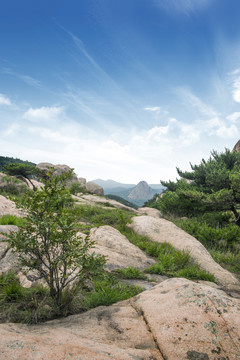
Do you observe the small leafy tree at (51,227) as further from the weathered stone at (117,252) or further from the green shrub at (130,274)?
the weathered stone at (117,252)

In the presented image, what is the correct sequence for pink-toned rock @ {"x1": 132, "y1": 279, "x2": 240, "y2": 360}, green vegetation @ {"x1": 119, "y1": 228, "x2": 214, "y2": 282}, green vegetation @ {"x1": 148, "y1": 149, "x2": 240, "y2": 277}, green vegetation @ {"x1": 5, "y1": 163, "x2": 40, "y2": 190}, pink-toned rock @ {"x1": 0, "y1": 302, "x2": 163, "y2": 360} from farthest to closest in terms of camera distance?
green vegetation @ {"x1": 5, "y1": 163, "x2": 40, "y2": 190} < green vegetation @ {"x1": 148, "y1": 149, "x2": 240, "y2": 277} < green vegetation @ {"x1": 119, "y1": 228, "x2": 214, "y2": 282} < pink-toned rock @ {"x1": 132, "y1": 279, "x2": 240, "y2": 360} < pink-toned rock @ {"x1": 0, "y1": 302, "x2": 163, "y2": 360}

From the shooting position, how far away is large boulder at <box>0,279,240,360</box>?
5.34 ft

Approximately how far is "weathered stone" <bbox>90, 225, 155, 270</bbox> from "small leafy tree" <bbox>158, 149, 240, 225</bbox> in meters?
8.61

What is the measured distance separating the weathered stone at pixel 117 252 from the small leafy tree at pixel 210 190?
861cm

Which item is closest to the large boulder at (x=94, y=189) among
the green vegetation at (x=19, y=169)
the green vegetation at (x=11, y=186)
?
the green vegetation at (x=19, y=169)

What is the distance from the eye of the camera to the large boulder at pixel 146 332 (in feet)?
5.34

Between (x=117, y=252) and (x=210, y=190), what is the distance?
12844 mm

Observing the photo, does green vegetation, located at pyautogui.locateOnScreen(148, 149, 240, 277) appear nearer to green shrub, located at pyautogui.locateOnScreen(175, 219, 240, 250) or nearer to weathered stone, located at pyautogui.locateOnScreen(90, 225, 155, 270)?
green shrub, located at pyautogui.locateOnScreen(175, 219, 240, 250)

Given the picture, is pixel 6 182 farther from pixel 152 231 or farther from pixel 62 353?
pixel 62 353

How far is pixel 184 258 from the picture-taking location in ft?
21.6

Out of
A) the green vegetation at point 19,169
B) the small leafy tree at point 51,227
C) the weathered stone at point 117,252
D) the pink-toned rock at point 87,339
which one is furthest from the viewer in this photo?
the green vegetation at point 19,169

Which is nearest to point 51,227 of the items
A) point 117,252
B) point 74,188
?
point 117,252

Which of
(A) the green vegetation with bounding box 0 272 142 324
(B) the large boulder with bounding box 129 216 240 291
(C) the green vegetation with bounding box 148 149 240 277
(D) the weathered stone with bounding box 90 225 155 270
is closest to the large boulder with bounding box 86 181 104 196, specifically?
(C) the green vegetation with bounding box 148 149 240 277

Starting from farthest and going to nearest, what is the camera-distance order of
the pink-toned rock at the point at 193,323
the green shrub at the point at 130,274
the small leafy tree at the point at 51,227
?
the green shrub at the point at 130,274
the small leafy tree at the point at 51,227
the pink-toned rock at the point at 193,323
